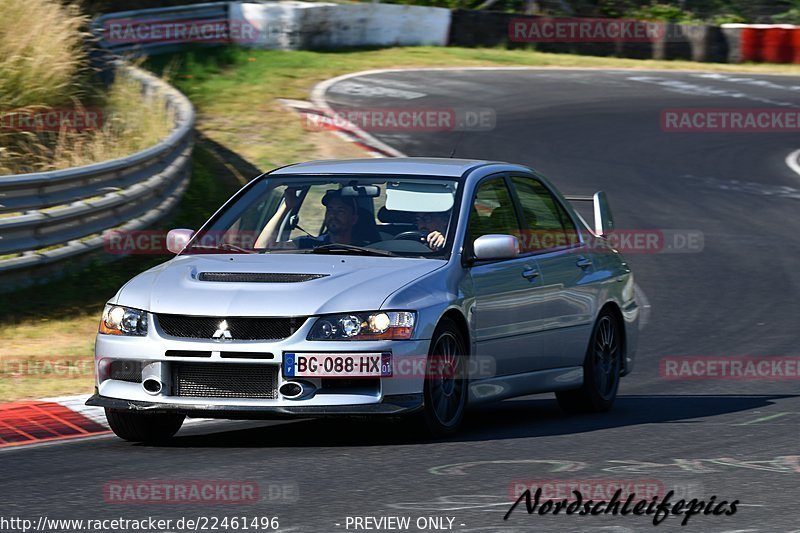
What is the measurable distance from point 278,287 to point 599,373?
3.09 metres

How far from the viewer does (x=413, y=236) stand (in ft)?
27.6

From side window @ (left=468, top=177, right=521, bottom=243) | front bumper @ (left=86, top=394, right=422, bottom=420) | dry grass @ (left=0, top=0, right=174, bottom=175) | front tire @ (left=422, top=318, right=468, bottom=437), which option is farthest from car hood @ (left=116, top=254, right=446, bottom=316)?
dry grass @ (left=0, top=0, right=174, bottom=175)

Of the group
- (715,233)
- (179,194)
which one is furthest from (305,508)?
(715,233)

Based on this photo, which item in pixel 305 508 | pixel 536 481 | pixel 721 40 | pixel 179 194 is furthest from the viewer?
pixel 721 40

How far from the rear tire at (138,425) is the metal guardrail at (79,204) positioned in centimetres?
480

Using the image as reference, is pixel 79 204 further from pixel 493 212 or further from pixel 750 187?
pixel 750 187

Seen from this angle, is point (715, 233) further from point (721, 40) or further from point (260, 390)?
point (721, 40)

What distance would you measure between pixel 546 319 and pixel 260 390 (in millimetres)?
2325

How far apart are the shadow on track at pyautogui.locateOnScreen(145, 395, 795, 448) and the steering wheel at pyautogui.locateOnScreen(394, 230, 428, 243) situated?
41.0 inches

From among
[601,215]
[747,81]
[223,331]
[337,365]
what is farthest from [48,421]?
[747,81]

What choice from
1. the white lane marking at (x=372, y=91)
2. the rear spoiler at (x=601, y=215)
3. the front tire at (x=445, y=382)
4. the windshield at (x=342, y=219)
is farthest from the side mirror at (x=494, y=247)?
the white lane marking at (x=372, y=91)

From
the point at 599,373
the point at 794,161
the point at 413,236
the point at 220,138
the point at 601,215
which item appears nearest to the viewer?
the point at 413,236

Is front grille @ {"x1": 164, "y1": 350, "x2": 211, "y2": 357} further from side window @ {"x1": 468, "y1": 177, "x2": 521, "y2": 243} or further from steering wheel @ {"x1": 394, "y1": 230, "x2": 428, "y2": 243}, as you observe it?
side window @ {"x1": 468, "y1": 177, "x2": 521, "y2": 243}

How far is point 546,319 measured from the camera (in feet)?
29.8
